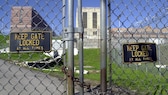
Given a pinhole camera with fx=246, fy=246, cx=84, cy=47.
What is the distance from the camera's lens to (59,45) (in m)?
2.25

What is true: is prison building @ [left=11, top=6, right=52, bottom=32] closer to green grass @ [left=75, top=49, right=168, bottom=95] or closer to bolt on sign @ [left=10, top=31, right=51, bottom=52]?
bolt on sign @ [left=10, top=31, right=51, bottom=52]

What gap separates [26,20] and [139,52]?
1239 mm

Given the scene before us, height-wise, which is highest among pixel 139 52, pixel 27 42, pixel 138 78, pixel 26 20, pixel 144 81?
pixel 26 20

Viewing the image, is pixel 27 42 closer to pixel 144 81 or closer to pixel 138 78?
pixel 138 78

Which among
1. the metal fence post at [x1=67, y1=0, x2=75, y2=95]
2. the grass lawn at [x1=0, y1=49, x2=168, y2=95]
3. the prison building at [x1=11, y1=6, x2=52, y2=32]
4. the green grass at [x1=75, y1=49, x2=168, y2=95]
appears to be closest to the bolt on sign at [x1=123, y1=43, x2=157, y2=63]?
the grass lawn at [x1=0, y1=49, x2=168, y2=95]

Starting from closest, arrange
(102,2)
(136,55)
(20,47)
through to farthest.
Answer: (20,47) → (102,2) → (136,55)

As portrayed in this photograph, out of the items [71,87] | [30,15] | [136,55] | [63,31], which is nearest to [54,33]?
[63,31]

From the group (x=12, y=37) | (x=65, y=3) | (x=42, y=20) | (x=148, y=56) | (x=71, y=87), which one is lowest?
(x=71, y=87)

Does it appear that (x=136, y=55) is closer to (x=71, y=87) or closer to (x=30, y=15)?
(x=71, y=87)

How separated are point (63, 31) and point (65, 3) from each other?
25 cm

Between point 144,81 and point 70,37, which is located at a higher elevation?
point 70,37

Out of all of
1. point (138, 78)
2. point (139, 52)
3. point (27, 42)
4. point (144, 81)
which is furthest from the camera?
point (144, 81)

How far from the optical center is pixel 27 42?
2141mm

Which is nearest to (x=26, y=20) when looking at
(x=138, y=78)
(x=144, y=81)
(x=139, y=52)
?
(x=139, y=52)
